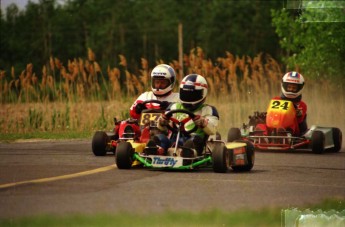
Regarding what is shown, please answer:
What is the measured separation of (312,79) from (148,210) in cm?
1582

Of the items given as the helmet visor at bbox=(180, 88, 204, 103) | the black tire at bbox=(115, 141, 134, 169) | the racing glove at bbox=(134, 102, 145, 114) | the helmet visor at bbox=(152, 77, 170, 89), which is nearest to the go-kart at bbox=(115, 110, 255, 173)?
the black tire at bbox=(115, 141, 134, 169)

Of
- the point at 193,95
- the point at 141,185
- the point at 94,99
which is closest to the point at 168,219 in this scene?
the point at 141,185

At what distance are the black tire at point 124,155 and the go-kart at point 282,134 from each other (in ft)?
11.6

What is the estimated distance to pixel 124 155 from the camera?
36.1ft

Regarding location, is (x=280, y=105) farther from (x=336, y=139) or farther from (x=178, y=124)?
(x=178, y=124)

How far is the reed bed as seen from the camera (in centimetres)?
1572

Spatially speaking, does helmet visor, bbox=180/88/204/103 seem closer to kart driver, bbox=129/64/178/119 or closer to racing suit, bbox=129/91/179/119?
kart driver, bbox=129/64/178/119

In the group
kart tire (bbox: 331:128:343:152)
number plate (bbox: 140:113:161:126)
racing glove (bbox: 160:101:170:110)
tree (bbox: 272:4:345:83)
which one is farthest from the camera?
tree (bbox: 272:4:345:83)

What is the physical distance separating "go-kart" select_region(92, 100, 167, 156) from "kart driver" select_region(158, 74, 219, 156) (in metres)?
0.46

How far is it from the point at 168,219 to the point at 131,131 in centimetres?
536

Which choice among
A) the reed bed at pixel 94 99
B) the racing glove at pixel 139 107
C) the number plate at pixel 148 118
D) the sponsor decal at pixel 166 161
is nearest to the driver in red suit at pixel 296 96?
the reed bed at pixel 94 99

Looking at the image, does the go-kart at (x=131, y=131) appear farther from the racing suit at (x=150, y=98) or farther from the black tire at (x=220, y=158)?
the black tire at (x=220, y=158)

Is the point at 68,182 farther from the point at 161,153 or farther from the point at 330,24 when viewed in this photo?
the point at 330,24

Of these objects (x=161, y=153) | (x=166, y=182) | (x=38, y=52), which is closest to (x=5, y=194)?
(x=166, y=182)
